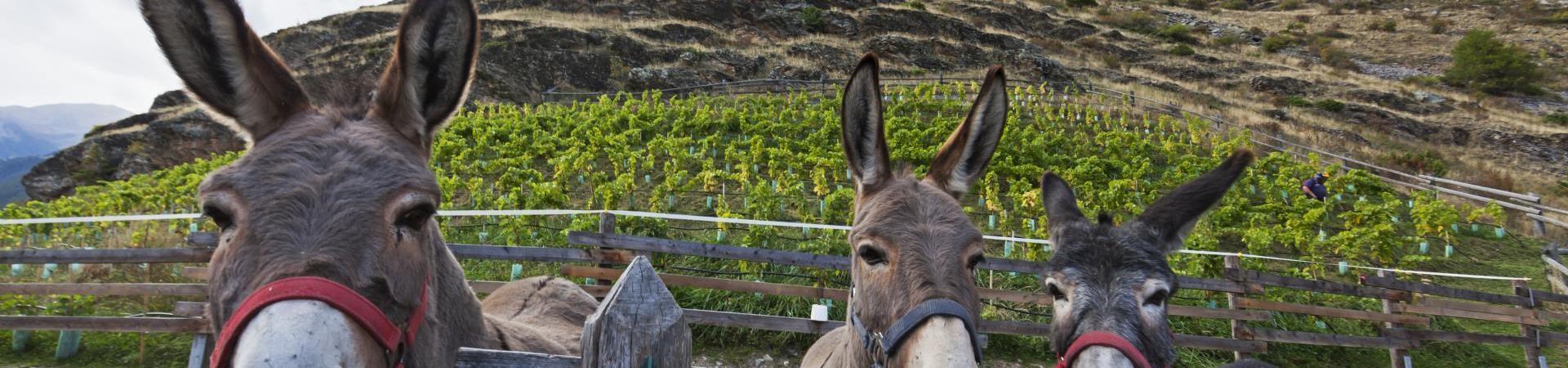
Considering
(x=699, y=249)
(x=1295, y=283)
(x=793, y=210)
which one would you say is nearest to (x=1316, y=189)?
(x=1295, y=283)

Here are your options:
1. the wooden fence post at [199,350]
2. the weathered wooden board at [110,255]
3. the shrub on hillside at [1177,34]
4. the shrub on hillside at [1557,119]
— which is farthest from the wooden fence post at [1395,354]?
the shrub on hillside at [1177,34]

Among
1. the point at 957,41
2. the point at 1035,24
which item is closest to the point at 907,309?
the point at 957,41

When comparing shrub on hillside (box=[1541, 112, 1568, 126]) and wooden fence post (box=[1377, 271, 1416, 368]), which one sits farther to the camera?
shrub on hillside (box=[1541, 112, 1568, 126])

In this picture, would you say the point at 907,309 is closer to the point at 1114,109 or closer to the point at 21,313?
the point at 21,313

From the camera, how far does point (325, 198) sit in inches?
50.3

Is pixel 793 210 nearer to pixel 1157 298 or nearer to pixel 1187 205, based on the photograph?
pixel 1187 205

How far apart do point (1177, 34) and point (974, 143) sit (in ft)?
214

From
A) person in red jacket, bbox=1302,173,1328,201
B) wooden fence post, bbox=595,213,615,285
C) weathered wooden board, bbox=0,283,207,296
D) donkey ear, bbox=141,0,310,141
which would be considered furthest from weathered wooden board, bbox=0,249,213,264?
person in red jacket, bbox=1302,173,1328,201

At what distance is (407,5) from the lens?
4.96ft

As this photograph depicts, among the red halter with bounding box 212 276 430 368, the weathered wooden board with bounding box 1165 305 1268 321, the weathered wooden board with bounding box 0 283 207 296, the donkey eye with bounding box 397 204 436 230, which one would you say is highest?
the donkey eye with bounding box 397 204 436 230

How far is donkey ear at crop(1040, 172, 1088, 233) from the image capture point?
292 centimetres

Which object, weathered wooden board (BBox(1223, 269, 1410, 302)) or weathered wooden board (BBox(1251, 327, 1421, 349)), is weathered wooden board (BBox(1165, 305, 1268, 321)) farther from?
weathered wooden board (BBox(1223, 269, 1410, 302))

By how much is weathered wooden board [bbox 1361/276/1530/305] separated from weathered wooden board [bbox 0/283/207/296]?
14828 mm

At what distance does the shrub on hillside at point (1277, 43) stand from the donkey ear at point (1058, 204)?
64.0 m
